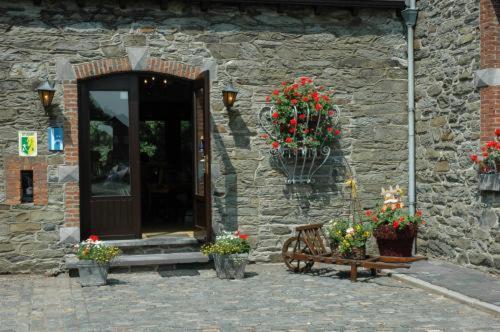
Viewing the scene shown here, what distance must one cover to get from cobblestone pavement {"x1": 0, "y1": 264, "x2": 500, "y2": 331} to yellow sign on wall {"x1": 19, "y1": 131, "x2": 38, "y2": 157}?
5.51 feet

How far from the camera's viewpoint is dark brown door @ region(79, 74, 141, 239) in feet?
28.7

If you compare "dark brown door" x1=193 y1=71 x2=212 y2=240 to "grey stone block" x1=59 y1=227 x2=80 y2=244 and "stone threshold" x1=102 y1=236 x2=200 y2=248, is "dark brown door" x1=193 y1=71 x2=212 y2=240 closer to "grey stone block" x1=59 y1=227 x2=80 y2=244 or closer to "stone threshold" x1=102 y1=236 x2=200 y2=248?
"stone threshold" x1=102 y1=236 x2=200 y2=248

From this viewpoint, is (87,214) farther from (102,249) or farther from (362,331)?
(362,331)

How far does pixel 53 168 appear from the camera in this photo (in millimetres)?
8445

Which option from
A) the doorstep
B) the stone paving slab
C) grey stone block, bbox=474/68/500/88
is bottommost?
the stone paving slab

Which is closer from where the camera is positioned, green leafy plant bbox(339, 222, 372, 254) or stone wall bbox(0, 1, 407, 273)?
green leafy plant bbox(339, 222, 372, 254)

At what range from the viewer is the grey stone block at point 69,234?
8.42 meters

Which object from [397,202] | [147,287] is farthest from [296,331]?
[397,202]

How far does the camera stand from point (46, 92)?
8.20 meters

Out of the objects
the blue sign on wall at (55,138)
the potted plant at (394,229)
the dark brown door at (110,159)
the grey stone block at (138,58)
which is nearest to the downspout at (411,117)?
the potted plant at (394,229)

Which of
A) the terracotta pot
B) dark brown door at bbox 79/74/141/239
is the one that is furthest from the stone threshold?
the terracotta pot

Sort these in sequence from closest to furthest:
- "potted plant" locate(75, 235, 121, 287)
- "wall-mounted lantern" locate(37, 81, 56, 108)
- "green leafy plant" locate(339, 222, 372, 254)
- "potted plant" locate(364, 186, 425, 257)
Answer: "potted plant" locate(75, 235, 121, 287), "green leafy plant" locate(339, 222, 372, 254), "wall-mounted lantern" locate(37, 81, 56, 108), "potted plant" locate(364, 186, 425, 257)

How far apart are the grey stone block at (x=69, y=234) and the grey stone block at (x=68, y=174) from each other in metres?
0.67

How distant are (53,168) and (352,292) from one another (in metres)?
4.39
